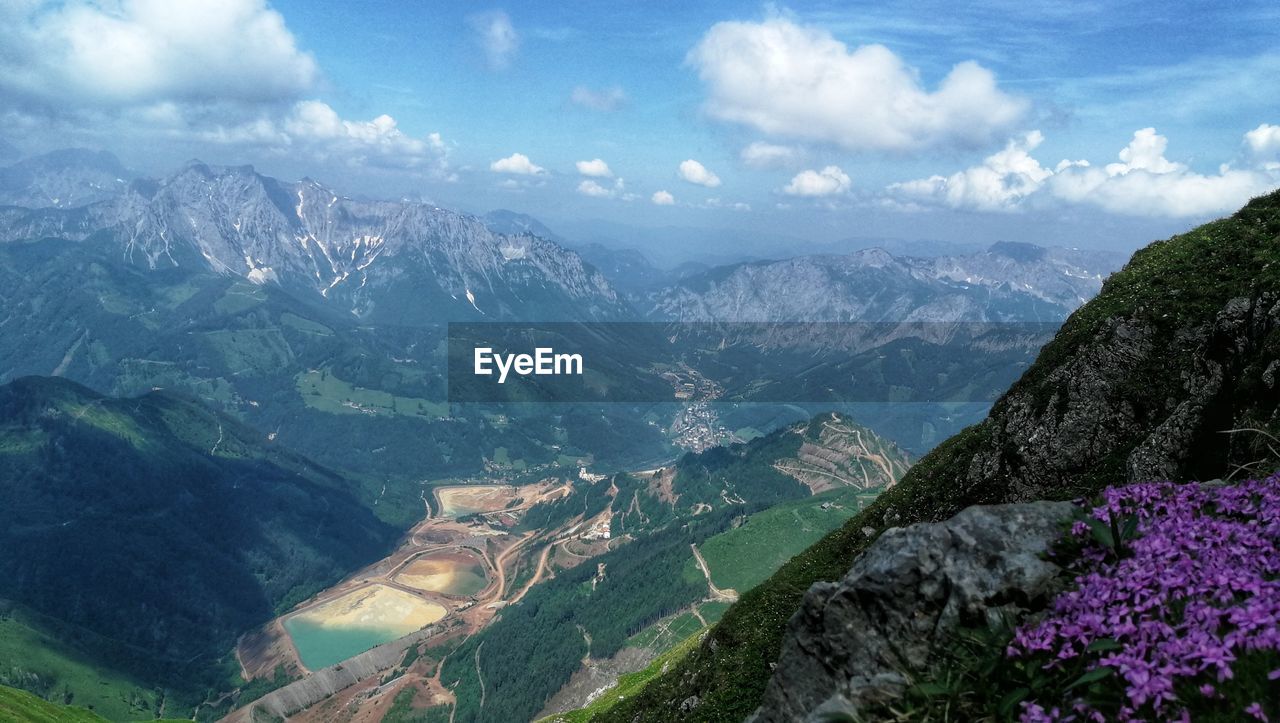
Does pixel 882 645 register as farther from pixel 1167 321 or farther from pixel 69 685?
pixel 69 685

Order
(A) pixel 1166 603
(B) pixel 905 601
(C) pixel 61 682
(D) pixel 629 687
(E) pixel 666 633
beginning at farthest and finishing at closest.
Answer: (C) pixel 61 682 → (E) pixel 666 633 → (D) pixel 629 687 → (B) pixel 905 601 → (A) pixel 1166 603

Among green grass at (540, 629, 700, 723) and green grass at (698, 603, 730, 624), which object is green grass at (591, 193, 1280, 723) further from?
green grass at (698, 603, 730, 624)

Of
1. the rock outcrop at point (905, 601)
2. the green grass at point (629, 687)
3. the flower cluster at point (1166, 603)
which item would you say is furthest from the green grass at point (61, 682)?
the flower cluster at point (1166, 603)

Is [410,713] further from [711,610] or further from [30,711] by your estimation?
[30,711]

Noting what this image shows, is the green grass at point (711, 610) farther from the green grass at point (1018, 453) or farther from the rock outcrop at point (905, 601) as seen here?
the rock outcrop at point (905, 601)

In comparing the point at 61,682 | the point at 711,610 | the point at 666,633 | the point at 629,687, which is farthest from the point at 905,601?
the point at 61,682

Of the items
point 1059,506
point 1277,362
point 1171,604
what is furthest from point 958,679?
point 1277,362
